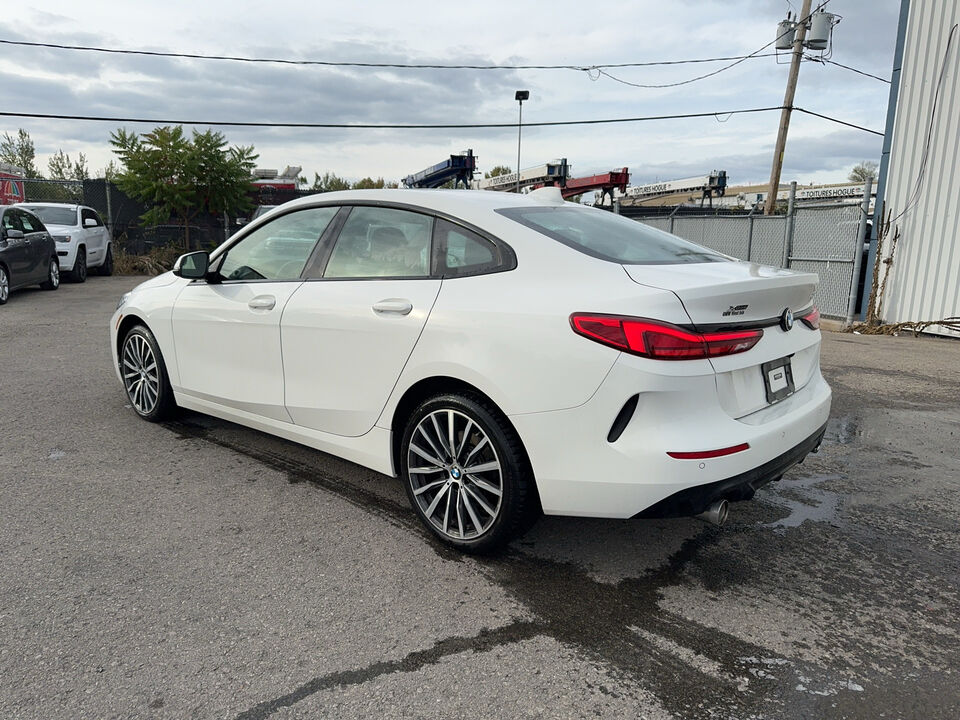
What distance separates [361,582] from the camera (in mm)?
3020

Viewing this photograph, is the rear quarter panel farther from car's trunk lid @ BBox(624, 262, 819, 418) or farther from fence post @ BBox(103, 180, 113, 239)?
fence post @ BBox(103, 180, 113, 239)

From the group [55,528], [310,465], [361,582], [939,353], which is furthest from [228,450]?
[939,353]

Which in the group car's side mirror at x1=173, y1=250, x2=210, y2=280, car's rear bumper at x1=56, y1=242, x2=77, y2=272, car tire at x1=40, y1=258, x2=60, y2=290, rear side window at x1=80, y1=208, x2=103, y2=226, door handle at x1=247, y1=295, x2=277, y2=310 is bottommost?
car tire at x1=40, y1=258, x2=60, y2=290

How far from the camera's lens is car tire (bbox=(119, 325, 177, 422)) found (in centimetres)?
498

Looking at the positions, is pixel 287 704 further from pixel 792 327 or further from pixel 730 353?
pixel 792 327

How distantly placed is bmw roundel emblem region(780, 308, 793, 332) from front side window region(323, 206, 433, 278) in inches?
61.8

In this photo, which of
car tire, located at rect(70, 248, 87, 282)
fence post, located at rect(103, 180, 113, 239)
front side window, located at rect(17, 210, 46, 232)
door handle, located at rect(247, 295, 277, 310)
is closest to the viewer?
door handle, located at rect(247, 295, 277, 310)

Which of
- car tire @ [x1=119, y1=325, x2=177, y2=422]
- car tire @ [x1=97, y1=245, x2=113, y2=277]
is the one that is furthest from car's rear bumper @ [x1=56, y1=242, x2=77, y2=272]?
car tire @ [x1=119, y1=325, x2=177, y2=422]

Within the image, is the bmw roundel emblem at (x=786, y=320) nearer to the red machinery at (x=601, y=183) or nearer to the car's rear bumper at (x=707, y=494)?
the car's rear bumper at (x=707, y=494)

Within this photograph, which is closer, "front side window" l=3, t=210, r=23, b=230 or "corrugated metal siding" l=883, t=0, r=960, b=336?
"corrugated metal siding" l=883, t=0, r=960, b=336

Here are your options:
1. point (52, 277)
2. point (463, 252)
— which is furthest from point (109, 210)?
point (463, 252)

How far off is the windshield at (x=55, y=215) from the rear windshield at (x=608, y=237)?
1606cm

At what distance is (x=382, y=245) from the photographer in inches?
144

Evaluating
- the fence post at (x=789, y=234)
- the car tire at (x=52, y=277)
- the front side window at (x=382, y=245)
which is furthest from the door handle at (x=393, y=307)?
the car tire at (x=52, y=277)
